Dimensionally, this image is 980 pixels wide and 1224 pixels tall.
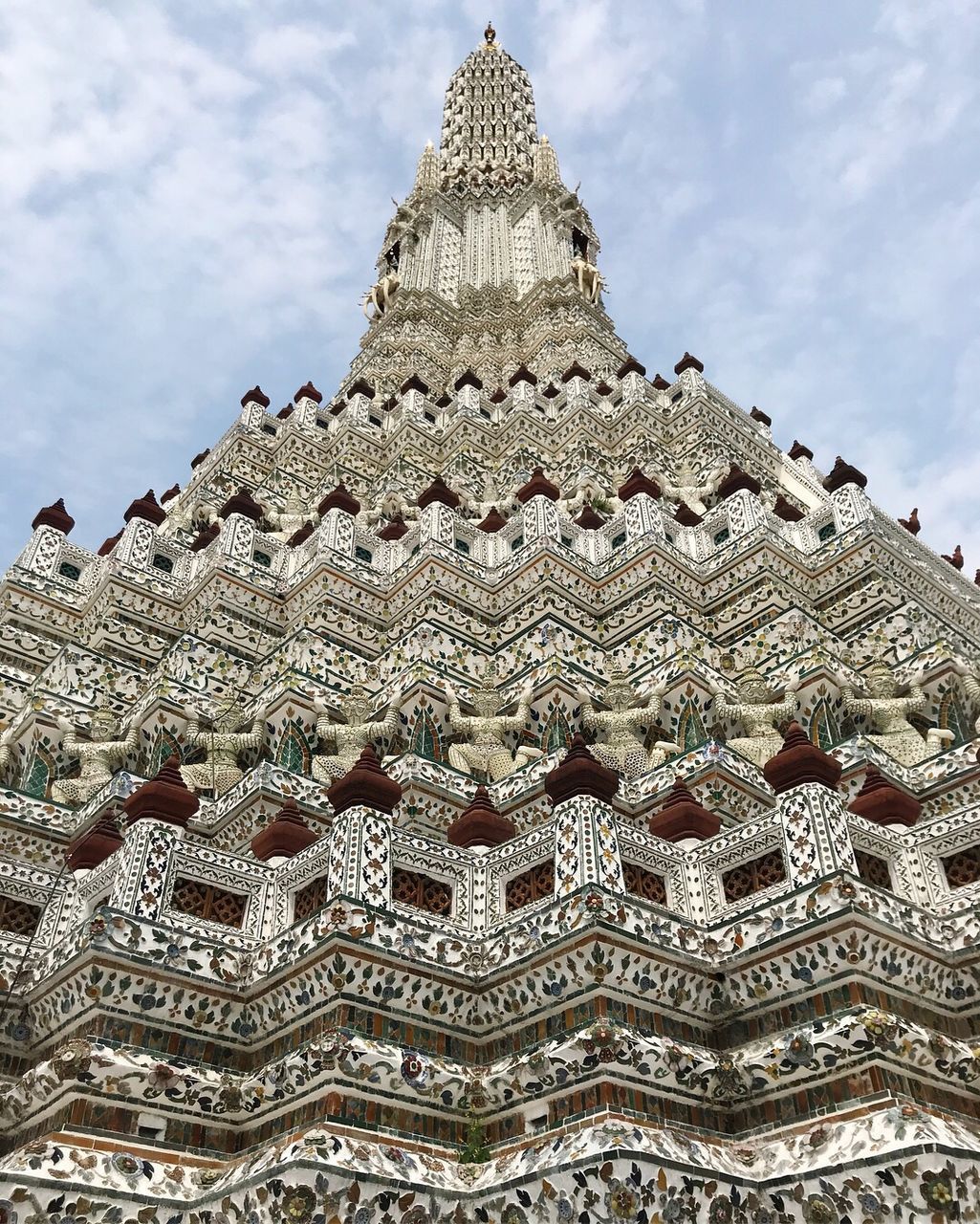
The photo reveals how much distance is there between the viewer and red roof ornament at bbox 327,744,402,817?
7750 millimetres

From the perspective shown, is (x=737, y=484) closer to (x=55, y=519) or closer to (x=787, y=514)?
(x=787, y=514)

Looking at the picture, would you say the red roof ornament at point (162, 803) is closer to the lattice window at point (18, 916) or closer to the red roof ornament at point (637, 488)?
the lattice window at point (18, 916)

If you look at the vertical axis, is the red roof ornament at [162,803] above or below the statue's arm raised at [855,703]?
below

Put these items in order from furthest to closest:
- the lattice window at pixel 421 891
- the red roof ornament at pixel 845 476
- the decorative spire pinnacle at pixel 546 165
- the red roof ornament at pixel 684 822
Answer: the decorative spire pinnacle at pixel 546 165, the red roof ornament at pixel 845 476, the red roof ornament at pixel 684 822, the lattice window at pixel 421 891

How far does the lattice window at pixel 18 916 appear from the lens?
8.24 m

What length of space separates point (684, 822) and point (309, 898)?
2.74m

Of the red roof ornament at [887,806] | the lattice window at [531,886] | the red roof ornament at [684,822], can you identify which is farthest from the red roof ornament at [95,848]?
the red roof ornament at [887,806]

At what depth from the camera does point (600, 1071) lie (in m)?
6.48

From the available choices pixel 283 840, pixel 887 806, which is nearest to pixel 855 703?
pixel 887 806

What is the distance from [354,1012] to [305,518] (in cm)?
1162

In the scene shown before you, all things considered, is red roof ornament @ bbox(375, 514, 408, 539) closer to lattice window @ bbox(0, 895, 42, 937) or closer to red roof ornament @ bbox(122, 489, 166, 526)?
red roof ornament @ bbox(122, 489, 166, 526)

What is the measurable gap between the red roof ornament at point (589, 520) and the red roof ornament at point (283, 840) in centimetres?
808

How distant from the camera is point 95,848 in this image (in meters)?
8.17

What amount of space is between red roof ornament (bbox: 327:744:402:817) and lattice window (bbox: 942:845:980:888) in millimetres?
3831
